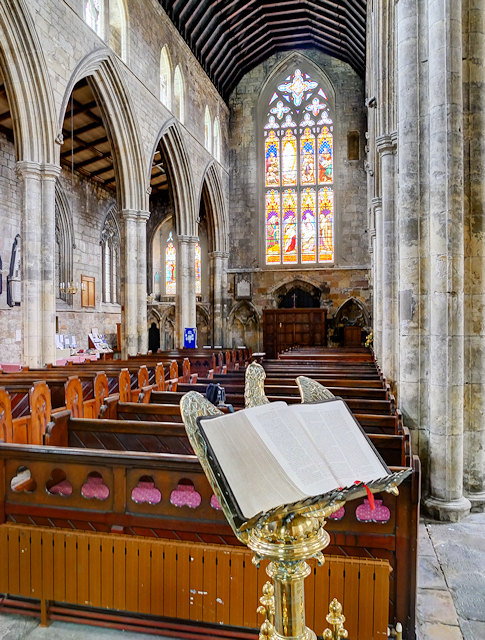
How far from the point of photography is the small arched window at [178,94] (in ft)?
47.8

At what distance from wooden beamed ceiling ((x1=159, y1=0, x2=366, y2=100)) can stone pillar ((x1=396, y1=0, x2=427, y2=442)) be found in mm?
11388

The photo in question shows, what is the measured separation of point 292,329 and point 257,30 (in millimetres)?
10385

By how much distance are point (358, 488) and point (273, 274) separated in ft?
58.2

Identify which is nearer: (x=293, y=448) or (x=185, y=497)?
(x=293, y=448)

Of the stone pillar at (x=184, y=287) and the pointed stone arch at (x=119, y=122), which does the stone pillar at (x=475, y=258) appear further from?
the stone pillar at (x=184, y=287)

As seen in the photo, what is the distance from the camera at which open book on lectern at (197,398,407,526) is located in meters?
1.00

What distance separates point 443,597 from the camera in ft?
8.30

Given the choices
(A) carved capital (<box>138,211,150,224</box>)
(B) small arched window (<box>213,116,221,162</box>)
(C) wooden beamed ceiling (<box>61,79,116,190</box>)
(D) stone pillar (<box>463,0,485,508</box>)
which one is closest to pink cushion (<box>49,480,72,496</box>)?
(D) stone pillar (<box>463,0,485,508</box>)

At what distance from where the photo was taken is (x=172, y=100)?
14305 millimetres

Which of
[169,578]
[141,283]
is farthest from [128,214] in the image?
[169,578]

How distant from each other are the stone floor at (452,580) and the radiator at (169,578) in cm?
41

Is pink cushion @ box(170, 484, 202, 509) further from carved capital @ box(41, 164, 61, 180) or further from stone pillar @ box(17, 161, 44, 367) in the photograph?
carved capital @ box(41, 164, 61, 180)

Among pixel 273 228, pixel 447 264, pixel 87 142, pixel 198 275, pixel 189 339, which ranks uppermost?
pixel 87 142

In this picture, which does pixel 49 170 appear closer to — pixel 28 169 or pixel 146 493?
pixel 28 169
